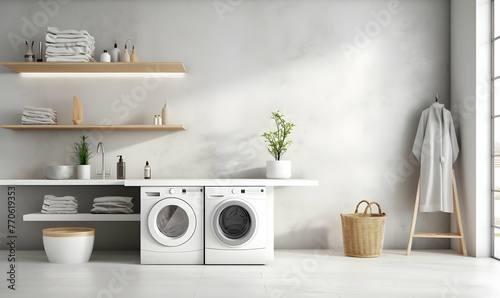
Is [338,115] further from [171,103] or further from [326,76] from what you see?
[171,103]

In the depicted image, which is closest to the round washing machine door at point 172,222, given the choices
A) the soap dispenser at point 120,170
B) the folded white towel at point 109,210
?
the folded white towel at point 109,210

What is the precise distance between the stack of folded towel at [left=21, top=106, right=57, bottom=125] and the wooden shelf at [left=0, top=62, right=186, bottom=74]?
40 centimetres

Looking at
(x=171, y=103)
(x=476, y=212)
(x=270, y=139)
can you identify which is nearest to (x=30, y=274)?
(x=171, y=103)

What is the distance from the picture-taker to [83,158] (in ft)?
15.4

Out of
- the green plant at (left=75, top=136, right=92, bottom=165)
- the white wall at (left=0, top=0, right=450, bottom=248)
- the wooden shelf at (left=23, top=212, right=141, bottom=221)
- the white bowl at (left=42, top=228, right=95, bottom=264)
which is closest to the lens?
the white bowl at (left=42, top=228, right=95, bottom=264)

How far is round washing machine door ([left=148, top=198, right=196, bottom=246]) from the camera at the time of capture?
4.15m

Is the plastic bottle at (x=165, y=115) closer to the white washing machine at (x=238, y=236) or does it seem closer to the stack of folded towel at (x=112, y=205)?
the stack of folded towel at (x=112, y=205)

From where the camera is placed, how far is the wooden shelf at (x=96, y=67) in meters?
4.59

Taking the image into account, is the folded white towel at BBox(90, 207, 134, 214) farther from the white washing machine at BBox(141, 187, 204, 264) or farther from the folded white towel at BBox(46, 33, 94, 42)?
the folded white towel at BBox(46, 33, 94, 42)

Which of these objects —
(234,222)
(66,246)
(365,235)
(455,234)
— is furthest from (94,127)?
(455,234)

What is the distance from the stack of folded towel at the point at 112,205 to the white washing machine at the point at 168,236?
41 centimetres

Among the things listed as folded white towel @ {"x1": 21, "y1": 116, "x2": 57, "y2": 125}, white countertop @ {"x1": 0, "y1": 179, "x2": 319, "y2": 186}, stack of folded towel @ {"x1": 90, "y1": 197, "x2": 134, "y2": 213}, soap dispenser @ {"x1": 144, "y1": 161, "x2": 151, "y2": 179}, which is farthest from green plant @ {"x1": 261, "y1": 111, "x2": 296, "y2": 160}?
folded white towel @ {"x1": 21, "y1": 116, "x2": 57, "y2": 125}

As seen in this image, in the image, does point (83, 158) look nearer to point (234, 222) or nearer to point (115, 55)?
point (115, 55)

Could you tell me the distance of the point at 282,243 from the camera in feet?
16.1
